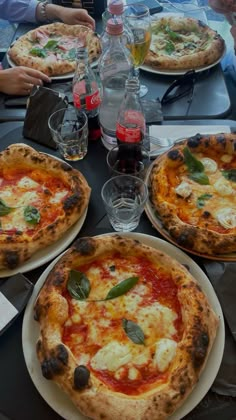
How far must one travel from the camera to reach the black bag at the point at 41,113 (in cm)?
174

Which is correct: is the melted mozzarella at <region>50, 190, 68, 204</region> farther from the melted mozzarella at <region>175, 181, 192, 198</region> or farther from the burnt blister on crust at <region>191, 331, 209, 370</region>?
the burnt blister on crust at <region>191, 331, 209, 370</region>

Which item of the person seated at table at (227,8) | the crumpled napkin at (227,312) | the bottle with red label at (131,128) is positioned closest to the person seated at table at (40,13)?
the person seated at table at (227,8)

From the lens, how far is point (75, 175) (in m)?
1.50

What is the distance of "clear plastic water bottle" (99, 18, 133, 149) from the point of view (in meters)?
1.67

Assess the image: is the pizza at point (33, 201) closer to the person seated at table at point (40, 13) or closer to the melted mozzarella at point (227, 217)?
the melted mozzarella at point (227, 217)

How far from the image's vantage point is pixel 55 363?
3.37ft

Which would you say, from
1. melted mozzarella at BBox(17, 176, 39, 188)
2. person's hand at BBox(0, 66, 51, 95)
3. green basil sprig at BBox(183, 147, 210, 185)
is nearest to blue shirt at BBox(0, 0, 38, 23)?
person's hand at BBox(0, 66, 51, 95)

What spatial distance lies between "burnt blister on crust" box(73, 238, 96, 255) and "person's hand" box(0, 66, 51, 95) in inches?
40.3

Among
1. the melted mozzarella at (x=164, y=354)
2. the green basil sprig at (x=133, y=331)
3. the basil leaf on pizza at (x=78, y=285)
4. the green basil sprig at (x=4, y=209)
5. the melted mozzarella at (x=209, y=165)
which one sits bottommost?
the melted mozzarella at (x=209, y=165)

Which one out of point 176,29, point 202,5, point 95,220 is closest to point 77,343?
point 95,220

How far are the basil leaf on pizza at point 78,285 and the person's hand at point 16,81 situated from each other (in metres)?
1.11

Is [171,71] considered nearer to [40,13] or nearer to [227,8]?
[227,8]

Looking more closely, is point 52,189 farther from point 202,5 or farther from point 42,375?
point 202,5

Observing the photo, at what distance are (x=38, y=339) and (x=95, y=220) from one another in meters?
0.47
